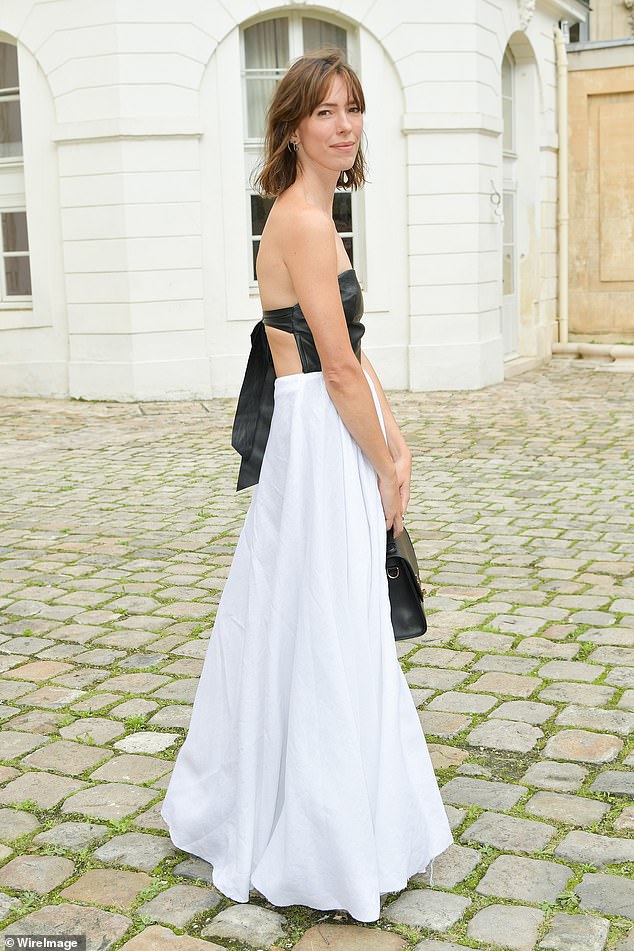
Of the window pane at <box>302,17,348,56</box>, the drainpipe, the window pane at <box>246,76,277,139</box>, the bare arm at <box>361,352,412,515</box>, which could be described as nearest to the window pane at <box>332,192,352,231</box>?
the window pane at <box>246,76,277,139</box>

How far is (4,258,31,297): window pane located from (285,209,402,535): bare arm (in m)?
11.4

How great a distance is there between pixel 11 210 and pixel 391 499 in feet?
38.2

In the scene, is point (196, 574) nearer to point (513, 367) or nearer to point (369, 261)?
point (369, 261)

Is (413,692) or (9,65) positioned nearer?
(413,692)

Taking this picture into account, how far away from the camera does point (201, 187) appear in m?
12.8

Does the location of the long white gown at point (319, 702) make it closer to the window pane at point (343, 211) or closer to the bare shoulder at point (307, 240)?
the bare shoulder at point (307, 240)

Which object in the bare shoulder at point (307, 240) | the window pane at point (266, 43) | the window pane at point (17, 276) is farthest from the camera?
the window pane at point (17, 276)

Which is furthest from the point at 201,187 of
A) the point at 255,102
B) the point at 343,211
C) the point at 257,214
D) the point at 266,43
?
the point at 266,43

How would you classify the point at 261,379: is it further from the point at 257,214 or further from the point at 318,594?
the point at 257,214

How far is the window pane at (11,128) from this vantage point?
1334cm

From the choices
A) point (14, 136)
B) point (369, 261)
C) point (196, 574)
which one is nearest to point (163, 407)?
point (369, 261)

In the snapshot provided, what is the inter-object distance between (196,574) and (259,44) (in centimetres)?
886

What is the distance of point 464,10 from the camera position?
13070 millimetres

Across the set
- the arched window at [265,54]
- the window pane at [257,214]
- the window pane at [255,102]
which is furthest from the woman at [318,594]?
the window pane at [255,102]
